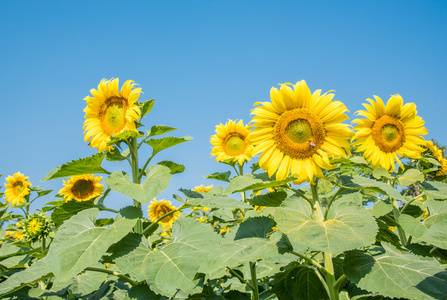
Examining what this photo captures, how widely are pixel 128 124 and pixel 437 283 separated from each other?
2148mm

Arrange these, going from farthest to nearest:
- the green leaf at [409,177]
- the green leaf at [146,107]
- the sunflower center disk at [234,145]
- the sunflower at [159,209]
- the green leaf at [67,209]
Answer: the sunflower at [159,209] → the sunflower center disk at [234,145] → the green leaf at [409,177] → the green leaf at [146,107] → the green leaf at [67,209]

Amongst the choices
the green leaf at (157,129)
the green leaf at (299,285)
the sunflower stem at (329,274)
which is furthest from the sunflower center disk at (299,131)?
the green leaf at (157,129)

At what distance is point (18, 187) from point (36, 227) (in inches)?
133

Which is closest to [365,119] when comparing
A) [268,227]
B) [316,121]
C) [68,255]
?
→ [316,121]

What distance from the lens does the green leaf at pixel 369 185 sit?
181 cm

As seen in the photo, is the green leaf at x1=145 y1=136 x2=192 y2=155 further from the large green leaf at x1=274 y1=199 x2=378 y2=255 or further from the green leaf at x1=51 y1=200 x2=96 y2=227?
the large green leaf at x1=274 y1=199 x2=378 y2=255

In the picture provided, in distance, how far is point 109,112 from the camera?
2.75 meters

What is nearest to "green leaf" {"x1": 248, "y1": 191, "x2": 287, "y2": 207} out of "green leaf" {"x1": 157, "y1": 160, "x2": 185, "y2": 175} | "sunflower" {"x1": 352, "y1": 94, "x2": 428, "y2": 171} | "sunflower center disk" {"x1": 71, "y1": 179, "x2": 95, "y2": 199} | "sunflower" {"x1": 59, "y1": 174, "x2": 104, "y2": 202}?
"green leaf" {"x1": 157, "y1": 160, "x2": 185, "y2": 175}

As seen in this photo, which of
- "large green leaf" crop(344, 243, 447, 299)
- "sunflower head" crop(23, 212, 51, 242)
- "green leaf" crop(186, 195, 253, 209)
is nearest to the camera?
"large green leaf" crop(344, 243, 447, 299)

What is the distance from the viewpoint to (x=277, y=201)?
2098mm

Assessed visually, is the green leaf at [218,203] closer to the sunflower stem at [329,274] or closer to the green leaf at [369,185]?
the sunflower stem at [329,274]

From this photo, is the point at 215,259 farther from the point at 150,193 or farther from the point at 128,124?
the point at 128,124

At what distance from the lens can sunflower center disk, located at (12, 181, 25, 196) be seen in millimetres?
6566

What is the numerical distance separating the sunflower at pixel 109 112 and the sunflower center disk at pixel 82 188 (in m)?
2.34
